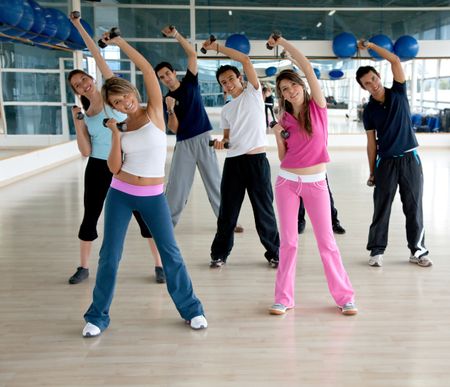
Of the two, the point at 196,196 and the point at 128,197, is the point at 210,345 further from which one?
the point at 196,196

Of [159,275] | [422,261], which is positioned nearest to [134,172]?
[159,275]

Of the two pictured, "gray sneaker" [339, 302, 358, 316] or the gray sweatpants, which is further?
the gray sweatpants

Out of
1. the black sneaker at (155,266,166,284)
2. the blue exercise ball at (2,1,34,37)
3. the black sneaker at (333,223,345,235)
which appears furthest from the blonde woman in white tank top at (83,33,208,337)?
the blue exercise ball at (2,1,34,37)

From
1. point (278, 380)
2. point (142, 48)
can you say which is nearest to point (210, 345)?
point (278, 380)

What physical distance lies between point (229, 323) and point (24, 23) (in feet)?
16.2

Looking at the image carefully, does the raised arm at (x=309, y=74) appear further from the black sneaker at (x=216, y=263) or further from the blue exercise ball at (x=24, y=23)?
the blue exercise ball at (x=24, y=23)

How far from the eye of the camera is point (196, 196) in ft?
23.6

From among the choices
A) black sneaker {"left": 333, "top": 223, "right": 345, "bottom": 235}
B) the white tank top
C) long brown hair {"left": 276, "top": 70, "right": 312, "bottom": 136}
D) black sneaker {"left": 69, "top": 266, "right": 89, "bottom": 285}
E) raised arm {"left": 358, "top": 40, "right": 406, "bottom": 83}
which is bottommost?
black sneaker {"left": 69, "top": 266, "right": 89, "bottom": 285}

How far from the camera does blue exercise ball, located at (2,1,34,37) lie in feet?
21.4

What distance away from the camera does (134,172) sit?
9.27 ft

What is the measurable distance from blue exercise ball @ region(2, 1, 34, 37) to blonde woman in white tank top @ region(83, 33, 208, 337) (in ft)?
13.7

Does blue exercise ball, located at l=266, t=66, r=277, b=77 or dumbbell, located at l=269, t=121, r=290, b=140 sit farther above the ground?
blue exercise ball, located at l=266, t=66, r=277, b=77

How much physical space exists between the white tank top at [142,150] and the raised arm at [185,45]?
89 centimetres

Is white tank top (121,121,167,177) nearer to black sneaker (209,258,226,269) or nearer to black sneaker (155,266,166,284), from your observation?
black sneaker (155,266,166,284)
